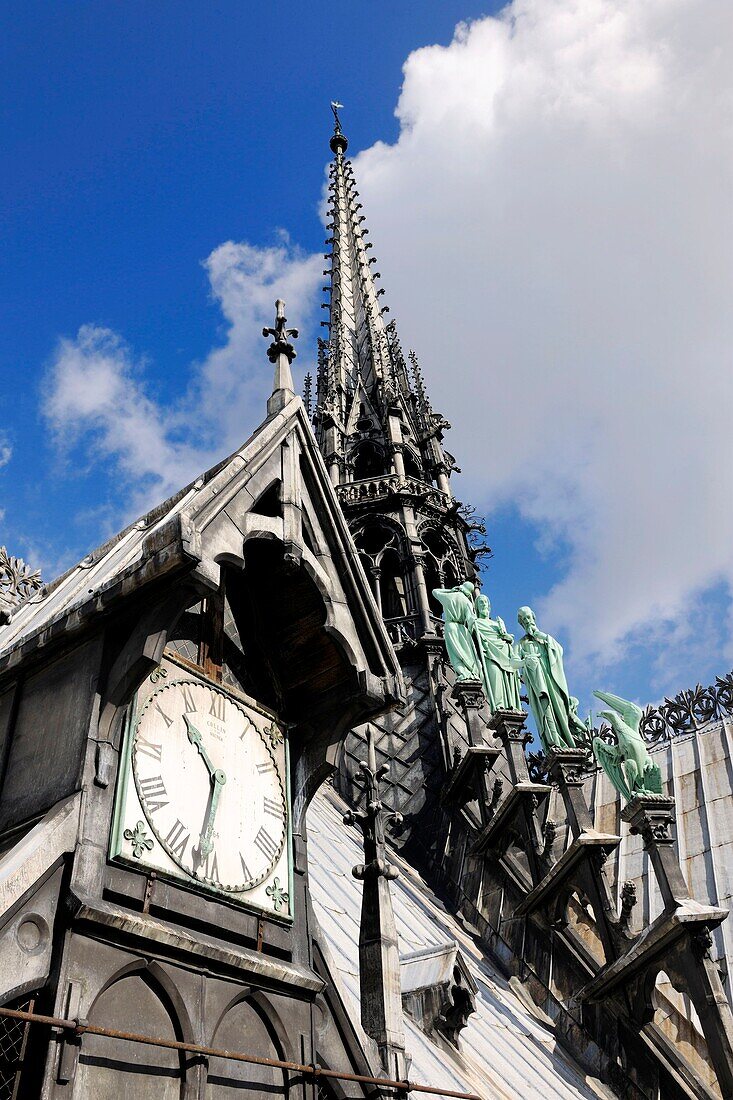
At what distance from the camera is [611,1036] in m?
14.1

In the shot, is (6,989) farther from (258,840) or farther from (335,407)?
(335,407)

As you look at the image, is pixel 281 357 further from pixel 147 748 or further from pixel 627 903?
pixel 627 903

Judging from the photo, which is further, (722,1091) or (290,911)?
(722,1091)

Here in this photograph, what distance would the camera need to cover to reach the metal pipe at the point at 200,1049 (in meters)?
4.27

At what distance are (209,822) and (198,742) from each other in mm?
481

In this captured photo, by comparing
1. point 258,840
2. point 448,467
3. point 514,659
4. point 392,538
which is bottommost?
point 258,840

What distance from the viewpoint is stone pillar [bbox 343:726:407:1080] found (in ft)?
20.3

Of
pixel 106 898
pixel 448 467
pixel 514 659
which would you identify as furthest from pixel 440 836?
pixel 106 898

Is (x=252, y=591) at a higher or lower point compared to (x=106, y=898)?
higher

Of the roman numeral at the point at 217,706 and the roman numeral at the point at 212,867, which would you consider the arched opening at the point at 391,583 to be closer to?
the roman numeral at the point at 217,706

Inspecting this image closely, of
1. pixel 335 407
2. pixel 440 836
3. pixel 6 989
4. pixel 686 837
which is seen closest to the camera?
pixel 6 989

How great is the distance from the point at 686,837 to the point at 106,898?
16.1 metres

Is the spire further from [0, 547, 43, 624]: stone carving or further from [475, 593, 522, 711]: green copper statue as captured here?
[0, 547, 43, 624]: stone carving

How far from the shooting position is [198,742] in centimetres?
600
